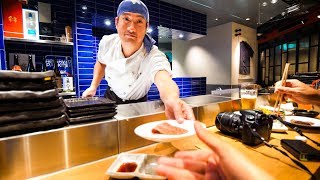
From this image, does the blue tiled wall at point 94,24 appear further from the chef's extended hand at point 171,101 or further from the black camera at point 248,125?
the black camera at point 248,125

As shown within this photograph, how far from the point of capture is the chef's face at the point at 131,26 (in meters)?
1.60

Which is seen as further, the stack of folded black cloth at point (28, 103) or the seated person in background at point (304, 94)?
the seated person in background at point (304, 94)

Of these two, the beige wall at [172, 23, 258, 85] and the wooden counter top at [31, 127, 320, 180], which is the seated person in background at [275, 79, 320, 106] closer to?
the wooden counter top at [31, 127, 320, 180]

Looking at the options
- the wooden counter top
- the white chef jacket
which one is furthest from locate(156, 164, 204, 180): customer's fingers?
the white chef jacket

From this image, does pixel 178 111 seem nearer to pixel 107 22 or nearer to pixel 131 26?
pixel 131 26

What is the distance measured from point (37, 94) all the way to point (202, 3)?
208 inches

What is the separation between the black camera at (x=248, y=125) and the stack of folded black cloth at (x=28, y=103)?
3.03 feet

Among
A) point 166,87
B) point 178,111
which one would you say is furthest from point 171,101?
point 166,87

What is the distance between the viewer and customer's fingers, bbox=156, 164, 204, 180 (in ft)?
1.76

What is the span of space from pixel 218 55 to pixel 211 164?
782 cm

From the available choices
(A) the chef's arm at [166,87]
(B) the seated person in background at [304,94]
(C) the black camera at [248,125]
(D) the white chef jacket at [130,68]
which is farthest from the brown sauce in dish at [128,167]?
(B) the seated person in background at [304,94]

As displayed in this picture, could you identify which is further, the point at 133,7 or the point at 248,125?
the point at 133,7

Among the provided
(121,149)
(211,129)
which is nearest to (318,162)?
(211,129)

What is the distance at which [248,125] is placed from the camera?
104 cm
